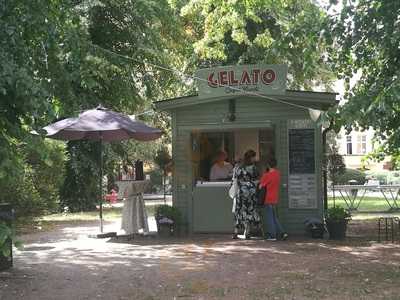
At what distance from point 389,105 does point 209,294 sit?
9.69 ft

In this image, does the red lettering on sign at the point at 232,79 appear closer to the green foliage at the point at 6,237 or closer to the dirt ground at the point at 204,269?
the dirt ground at the point at 204,269

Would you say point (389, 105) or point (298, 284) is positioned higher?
point (389, 105)

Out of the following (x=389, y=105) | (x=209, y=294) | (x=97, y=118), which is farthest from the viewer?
(x=97, y=118)

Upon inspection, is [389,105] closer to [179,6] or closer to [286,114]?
[286,114]

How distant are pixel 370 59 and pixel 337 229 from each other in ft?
13.5

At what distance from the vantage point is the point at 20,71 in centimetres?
579

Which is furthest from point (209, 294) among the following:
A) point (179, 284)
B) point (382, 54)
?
point (382, 54)

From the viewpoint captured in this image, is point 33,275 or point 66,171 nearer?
point 33,275

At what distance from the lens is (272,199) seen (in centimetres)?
1180

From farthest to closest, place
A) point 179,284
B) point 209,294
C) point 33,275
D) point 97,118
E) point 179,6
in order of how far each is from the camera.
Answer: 1. point 179,6
2. point 97,118
3. point 33,275
4. point 179,284
5. point 209,294

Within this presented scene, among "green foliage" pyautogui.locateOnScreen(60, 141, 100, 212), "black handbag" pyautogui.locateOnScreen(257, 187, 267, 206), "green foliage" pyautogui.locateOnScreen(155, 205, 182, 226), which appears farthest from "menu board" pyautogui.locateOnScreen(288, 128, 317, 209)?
"green foliage" pyautogui.locateOnScreen(60, 141, 100, 212)

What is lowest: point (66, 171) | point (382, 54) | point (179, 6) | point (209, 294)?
point (209, 294)

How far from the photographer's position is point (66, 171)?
72.2 ft

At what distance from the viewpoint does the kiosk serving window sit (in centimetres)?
1336
